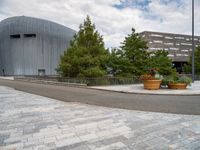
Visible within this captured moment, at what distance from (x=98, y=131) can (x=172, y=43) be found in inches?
3094

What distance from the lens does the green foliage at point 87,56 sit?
69.5ft

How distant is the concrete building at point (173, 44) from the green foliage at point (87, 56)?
48.5 metres

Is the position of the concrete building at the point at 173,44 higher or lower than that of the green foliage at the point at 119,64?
higher

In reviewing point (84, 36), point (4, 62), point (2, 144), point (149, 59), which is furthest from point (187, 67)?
point (4, 62)

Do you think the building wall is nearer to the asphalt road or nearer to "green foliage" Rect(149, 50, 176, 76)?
"green foliage" Rect(149, 50, 176, 76)

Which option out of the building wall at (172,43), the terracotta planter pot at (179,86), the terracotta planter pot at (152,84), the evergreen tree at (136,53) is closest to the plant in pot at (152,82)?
the terracotta planter pot at (152,84)

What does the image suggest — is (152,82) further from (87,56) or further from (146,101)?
(87,56)

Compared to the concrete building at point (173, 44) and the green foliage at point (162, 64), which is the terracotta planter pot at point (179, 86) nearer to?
the green foliage at point (162, 64)

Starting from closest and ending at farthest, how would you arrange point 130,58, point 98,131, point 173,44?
point 98,131
point 130,58
point 173,44

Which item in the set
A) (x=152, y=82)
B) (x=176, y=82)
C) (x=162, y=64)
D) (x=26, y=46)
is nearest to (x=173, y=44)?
(x=162, y=64)

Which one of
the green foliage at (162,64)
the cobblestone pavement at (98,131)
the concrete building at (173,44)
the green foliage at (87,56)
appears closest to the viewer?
the cobblestone pavement at (98,131)

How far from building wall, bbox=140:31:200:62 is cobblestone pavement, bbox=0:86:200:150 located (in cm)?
6636

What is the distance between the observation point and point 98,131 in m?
4.75

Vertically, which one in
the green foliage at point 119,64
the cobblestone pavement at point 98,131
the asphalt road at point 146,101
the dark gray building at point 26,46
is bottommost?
the asphalt road at point 146,101
